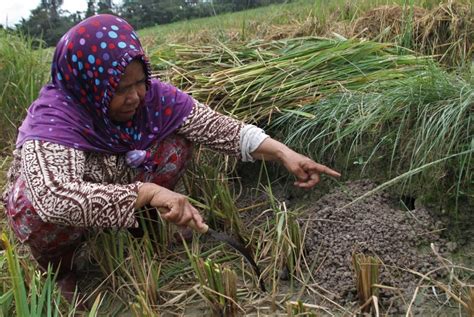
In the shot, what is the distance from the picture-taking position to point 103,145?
1.94 m

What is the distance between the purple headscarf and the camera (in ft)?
5.84

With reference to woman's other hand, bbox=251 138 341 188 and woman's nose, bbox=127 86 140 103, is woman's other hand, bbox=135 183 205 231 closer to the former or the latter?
woman's nose, bbox=127 86 140 103

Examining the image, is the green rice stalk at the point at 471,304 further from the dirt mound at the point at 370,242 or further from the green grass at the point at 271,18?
the green grass at the point at 271,18

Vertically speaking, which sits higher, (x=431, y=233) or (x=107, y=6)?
(x=107, y=6)

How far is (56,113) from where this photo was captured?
182 centimetres

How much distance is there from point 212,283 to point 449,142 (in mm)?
902

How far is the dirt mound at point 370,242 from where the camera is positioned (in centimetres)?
167

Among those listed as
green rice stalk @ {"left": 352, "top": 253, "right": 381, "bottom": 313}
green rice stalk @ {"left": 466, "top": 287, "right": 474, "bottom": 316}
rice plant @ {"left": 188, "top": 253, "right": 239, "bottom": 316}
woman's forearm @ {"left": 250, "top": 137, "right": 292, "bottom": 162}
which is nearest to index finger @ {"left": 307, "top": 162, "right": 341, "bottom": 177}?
woman's forearm @ {"left": 250, "top": 137, "right": 292, "bottom": 162}

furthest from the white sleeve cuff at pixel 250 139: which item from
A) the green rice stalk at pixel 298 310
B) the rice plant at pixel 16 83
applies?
the rice plant at pixel 16 83

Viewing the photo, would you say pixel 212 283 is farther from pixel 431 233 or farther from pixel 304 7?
pixel 304 7

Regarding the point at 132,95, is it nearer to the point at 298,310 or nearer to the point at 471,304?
the point at 298,310

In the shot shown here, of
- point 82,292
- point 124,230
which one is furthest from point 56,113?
point 82,292

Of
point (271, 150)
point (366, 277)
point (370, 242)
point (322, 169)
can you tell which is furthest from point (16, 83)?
point (366, 277)

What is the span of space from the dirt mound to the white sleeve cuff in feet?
1.12
